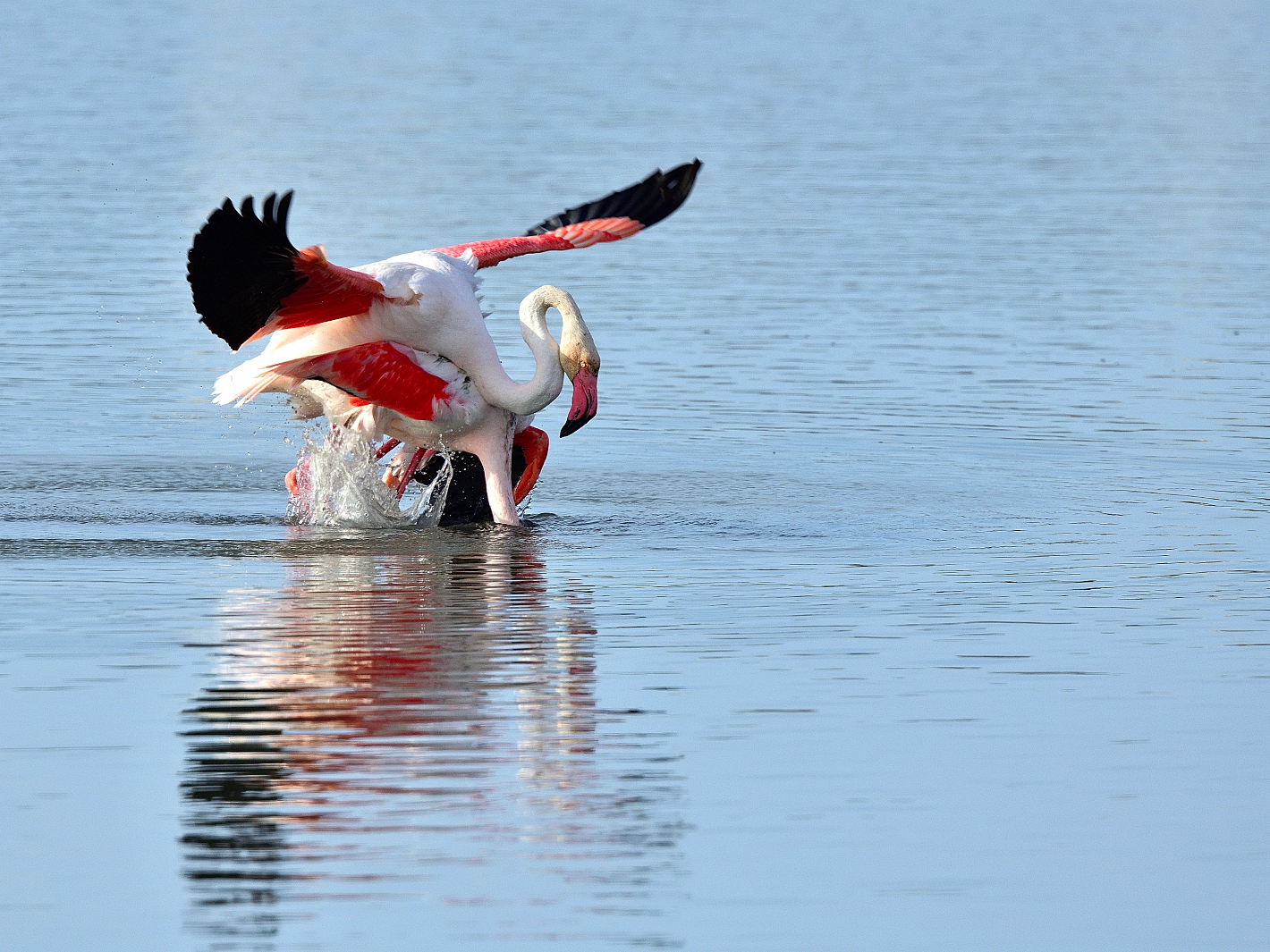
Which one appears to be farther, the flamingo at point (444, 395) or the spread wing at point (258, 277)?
the flamingo at point (444, 395)

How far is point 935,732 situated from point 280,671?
8.25ft

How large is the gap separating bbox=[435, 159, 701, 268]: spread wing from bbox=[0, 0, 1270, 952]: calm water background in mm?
1424

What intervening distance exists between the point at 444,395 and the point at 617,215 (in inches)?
84.2

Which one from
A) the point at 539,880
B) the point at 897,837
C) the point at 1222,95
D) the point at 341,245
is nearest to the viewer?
the point at 539,880

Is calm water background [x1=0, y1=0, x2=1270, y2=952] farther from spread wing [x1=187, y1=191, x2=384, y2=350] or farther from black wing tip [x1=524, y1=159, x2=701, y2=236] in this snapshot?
black wing tip [x1=524, y1=159, x2=701, y2=236]

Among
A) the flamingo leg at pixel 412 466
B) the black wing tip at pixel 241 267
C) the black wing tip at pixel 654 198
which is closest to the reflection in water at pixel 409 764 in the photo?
the black wing tip at pixel 241 267

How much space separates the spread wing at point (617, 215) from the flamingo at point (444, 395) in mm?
842

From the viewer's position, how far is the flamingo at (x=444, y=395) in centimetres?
1218

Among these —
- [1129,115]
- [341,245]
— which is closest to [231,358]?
[341,245]

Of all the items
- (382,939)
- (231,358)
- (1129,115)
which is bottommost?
(382,939)

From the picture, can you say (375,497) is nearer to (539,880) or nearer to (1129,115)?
(539,880)

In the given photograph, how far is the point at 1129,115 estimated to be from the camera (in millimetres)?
33594

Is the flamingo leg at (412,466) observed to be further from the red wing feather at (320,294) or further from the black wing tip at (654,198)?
the black wing tip at (654,198)

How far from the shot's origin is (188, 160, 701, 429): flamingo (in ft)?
35.1
